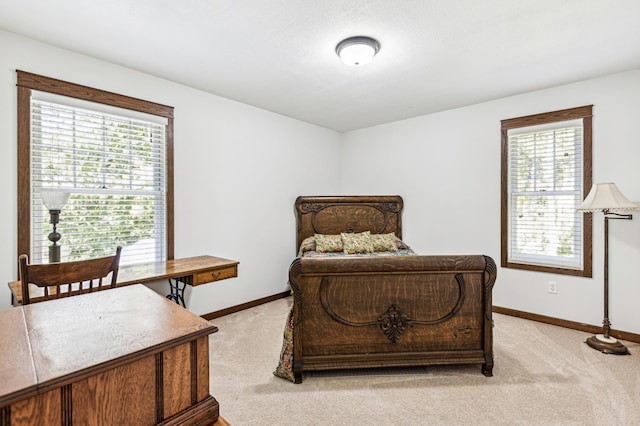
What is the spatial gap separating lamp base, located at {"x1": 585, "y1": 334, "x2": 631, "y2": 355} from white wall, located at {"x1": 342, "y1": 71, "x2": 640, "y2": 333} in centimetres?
36

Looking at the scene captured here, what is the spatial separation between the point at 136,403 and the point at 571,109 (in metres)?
4.26

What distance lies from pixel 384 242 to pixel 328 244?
0.78 metres

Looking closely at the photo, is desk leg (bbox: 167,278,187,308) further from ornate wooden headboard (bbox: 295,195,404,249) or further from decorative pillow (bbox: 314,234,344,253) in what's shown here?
ornate wooden headboard (bbox: 295,195,404,249)

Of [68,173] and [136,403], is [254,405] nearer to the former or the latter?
[136,403]

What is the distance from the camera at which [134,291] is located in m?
1.25

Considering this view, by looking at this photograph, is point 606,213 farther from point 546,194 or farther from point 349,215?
point 349,215

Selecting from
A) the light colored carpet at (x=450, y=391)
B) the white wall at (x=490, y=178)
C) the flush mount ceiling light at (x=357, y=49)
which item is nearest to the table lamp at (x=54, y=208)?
the light colored carpet at (x=450, y=391)

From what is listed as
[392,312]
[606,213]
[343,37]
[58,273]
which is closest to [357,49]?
[343,37]

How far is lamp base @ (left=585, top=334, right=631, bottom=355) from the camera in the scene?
8.87 ft

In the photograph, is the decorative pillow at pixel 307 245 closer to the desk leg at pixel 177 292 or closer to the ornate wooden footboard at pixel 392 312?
the desk leg at pixel 177 292

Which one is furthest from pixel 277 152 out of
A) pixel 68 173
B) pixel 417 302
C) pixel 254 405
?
pixel 254 405

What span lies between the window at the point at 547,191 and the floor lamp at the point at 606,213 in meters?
0.28

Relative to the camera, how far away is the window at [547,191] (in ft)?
10.7

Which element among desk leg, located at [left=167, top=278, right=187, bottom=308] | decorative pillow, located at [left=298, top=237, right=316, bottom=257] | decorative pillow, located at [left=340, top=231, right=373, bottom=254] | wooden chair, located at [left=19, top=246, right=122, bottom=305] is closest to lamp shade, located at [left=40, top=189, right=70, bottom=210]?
wooden chair, located at [left=19, top=246, right=122, bottom=305]
